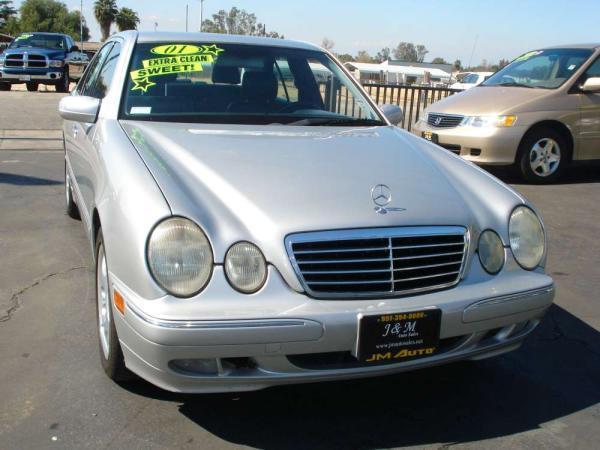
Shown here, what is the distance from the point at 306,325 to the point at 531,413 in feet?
4.16

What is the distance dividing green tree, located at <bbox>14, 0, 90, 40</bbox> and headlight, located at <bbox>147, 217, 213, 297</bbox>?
9550cm

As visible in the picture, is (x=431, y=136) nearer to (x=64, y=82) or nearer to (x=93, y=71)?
(x=93, y=71)

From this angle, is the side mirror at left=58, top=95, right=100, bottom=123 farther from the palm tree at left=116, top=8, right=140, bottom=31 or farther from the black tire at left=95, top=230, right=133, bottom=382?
the palm tree at left=116, top=8, right=140, bottom=31

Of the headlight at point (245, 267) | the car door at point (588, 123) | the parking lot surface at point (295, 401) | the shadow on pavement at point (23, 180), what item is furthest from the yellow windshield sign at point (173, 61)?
the car door at point (588, 123)

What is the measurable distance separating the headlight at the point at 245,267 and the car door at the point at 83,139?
58.0 inches

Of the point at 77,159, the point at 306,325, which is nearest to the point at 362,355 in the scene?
the point at 306,325

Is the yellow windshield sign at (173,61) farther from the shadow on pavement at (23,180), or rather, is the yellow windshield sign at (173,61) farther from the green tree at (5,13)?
the green tree at (5,13)

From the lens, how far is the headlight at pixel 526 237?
296 centimetres

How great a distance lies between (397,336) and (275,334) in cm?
51

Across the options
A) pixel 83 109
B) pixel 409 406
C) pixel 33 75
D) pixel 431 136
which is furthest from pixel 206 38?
pixel 33 75

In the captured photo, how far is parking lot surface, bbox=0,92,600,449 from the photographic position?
270 centimetres

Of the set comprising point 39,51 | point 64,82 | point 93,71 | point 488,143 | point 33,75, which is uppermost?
point 93,71

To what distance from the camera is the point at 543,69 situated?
895 centimetres

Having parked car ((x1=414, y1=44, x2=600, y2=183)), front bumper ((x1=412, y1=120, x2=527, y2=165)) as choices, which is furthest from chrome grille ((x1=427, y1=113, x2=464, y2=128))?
front bumper ((x1=412, y1=120, x2=527, y2=165))
